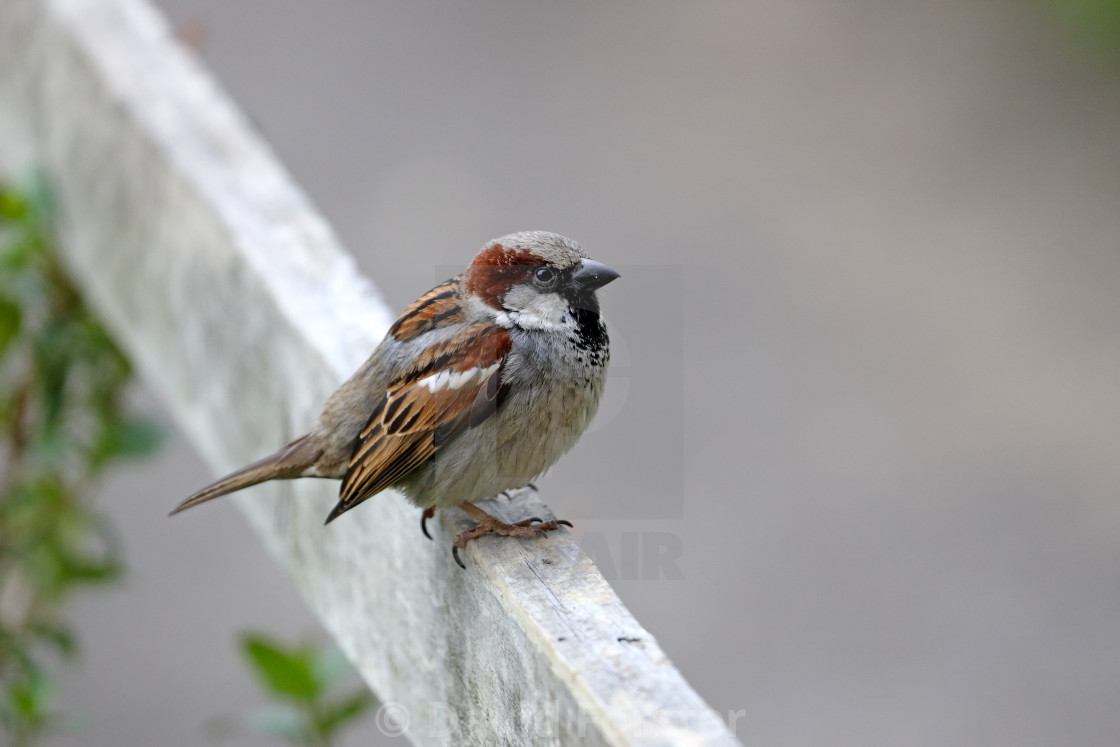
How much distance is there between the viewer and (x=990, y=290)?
4.89 metres

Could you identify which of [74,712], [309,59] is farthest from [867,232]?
[74,712]

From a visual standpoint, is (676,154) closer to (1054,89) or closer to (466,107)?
(466,107)

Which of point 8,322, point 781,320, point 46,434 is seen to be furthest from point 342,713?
point 781,320

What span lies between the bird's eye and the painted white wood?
28 cm

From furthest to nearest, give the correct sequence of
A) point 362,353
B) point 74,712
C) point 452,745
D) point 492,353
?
point 74,712, point 492,353, point 362,353, point 452,745

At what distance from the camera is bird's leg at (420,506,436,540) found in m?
1.65

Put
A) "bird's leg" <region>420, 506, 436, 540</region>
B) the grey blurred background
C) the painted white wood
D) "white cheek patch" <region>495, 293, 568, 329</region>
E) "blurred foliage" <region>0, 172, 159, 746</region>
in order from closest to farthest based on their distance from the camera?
1. the painted white wood
2. "bird's leg" <region>420, 506, 436, 540</region>
3. "white cheek patch" <region>495, 293, 568, 329</region>
4. "blurred foliage" <region>0, 172, 159, 746</region>
5. the grey blurred background

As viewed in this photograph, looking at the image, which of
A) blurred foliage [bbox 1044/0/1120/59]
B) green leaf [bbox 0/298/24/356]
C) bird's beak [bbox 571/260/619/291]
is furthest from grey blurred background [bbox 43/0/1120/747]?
green leaf [bbox 0/298/24/356]

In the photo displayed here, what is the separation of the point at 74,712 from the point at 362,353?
7.96ft

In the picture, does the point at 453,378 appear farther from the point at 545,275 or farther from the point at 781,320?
the point at 781,320

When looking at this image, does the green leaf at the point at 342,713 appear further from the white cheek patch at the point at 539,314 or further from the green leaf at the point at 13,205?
the green leaf at the point at 13,205

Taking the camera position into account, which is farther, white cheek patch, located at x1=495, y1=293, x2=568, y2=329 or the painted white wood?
white cheek patch, located at x1=495, y1=293, x2=568, y2=329

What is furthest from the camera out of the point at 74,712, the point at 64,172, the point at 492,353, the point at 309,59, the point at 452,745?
the point at 309,59

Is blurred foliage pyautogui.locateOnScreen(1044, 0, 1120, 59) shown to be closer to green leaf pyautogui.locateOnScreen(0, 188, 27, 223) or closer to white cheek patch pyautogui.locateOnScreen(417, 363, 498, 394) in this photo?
white cheek patch pyautogui.locateOnScreen(417, 363, 498, 394)
